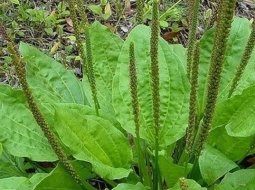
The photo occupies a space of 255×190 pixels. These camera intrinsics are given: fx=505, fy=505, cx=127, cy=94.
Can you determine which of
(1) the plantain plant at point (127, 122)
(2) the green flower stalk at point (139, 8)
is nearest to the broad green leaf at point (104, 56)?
(1) the plantain plant at point (127, 122)

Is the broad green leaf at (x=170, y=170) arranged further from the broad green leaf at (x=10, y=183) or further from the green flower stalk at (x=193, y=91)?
the broad green leaf at (x=10, y=183)

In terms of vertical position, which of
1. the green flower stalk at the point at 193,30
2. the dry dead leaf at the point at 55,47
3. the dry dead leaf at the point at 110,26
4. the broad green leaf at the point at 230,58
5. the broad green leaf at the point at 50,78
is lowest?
the dry dead leaf at the point at 55,47

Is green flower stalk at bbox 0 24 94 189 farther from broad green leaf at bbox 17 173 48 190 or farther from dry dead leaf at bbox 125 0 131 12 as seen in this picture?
dry dead leaf at bbox 125 0 131 12

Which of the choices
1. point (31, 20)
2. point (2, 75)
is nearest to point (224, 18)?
point (2, 75)

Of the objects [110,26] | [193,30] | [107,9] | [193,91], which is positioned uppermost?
[193,30]

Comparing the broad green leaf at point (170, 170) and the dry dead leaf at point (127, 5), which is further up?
the dry dead leaf at point (127, 5)

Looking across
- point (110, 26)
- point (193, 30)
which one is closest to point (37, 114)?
point (193, 30)

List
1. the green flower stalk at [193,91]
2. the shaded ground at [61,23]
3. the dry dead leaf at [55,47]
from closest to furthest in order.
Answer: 1. the green flower stalk at [193,91]
2. the dry dead leaf at [55,47]
3. the shaded ground at [61,23]

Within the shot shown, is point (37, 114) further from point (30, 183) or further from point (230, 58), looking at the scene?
point (230, 58)

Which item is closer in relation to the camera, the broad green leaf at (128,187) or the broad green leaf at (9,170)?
the broad green leaf at (128,187)
